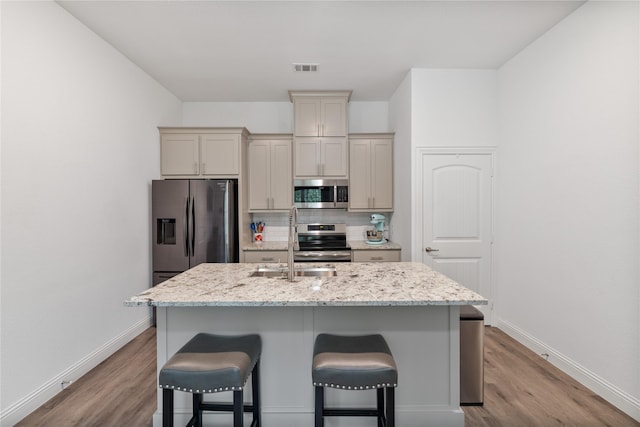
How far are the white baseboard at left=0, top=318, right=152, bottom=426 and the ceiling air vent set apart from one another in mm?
3244

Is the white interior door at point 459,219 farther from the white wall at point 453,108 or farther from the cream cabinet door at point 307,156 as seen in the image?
the cream cabinet door at point 307,156

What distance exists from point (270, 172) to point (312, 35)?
1919 mm

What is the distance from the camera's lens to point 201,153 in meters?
4.11

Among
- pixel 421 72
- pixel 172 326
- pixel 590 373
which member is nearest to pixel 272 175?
pixel 421 72

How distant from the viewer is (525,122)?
321cm

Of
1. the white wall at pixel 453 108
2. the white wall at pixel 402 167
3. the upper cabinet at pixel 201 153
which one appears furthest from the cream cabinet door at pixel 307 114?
the white wall at pixel 453 108

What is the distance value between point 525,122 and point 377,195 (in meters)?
1.84

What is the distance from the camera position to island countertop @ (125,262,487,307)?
1624 millimetres

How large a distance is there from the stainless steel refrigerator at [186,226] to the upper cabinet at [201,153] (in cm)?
36

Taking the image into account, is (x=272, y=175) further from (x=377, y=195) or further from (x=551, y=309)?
(x=551, y=309)

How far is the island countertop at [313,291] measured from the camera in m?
1.62

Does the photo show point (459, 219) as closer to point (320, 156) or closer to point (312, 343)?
point (320, 156)

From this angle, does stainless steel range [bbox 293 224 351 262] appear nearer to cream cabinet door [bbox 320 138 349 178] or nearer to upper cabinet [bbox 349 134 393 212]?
upper cabinet [bbox 349 134 393 212]

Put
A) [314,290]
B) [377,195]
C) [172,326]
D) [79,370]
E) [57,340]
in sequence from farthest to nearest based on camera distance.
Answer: [377,195] < [79,370] < [57,340] < [172,326] < [314,290]
